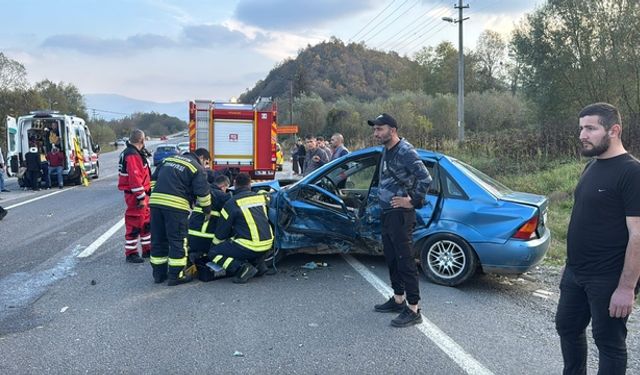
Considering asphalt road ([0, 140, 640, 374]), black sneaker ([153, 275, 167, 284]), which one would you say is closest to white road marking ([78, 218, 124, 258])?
asphalt road ([0, 140, 640, 374])

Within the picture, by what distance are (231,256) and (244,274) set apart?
0.85 ft

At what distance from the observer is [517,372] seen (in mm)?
3562

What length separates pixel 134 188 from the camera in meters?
6.73

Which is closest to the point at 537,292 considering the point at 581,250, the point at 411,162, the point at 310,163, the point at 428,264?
the point at 428,264

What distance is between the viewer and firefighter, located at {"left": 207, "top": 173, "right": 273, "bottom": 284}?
5758 mm

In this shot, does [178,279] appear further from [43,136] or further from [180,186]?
[43,136]

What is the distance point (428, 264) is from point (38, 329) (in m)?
3.93

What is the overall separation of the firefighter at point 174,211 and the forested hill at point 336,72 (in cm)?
7867

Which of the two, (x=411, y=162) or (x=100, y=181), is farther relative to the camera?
(x=100, y=181)

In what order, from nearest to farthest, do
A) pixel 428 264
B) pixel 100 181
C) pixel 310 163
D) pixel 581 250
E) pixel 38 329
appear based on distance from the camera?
pixel 581 250, pixel 38 329, pixel 428 264, pixel 310 163, pixel 100 181

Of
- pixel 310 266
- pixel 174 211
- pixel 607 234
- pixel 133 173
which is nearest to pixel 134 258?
pixel 133 173

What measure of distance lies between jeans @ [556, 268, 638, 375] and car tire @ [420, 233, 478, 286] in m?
2.35

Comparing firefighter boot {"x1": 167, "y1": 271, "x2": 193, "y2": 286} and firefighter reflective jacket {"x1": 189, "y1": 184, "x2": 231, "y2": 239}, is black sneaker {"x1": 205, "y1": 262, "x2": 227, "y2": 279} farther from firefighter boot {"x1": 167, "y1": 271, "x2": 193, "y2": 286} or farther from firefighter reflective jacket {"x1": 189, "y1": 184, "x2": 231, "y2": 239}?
firefighter reflective jacket {"x1": 189, "y1": 184, "x2": 231, "y2": 239}

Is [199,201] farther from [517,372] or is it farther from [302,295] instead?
[517,372]
